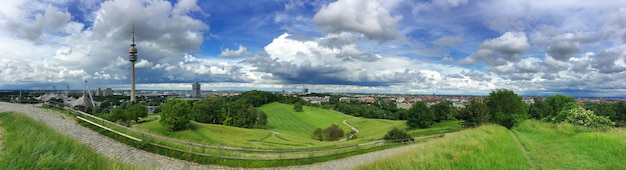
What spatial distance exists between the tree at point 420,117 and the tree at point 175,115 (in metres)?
40.7

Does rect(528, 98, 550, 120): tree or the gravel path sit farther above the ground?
the gravel path

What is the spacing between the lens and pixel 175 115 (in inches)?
1845

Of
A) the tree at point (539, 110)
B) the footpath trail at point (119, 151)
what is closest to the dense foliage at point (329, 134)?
the tree at point (539, 110)

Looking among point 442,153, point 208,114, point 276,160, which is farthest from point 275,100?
point 442,153

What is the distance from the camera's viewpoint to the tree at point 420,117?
58000 mm

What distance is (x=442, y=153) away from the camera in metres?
9.41

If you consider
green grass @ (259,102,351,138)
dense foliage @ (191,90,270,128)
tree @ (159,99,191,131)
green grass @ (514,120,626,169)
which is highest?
green grass @ (514,120,626,169)

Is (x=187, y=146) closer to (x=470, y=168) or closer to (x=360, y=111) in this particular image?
(x=470, y=168)

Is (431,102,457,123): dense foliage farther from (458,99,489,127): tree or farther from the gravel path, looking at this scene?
the gravel path

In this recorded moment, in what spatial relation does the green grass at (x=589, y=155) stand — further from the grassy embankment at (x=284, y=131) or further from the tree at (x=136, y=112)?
the tree at (x=136, y=112)

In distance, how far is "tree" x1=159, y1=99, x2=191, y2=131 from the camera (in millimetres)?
46406

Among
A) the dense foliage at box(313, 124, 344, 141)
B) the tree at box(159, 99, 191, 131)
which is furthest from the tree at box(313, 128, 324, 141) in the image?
the tree at box(159, 99, 191, 131)

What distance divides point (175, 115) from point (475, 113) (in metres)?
44.7

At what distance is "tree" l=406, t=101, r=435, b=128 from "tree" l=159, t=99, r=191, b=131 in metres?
40.7
